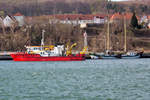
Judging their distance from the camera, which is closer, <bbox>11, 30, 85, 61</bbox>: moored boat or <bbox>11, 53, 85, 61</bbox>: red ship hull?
<bbox>11, 53, 85, 61</bbox>: red ship hull

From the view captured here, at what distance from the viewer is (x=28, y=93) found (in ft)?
98.4

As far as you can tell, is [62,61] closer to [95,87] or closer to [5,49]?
[5,49]

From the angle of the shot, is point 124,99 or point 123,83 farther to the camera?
point 123,83

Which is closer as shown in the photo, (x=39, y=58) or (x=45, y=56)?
(x=39, y=58)

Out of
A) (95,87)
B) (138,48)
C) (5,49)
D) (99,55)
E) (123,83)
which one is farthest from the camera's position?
(138,48)

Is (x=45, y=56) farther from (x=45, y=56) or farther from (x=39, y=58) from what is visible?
(x=39, y=58)

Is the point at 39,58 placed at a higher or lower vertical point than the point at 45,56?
lower

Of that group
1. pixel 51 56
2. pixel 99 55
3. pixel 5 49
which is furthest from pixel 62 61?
pixel 5 49

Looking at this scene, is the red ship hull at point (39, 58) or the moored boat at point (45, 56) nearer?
the red ship hull at point (39, 58)

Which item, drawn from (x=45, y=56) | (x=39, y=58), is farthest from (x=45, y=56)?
(x=39, y=58)

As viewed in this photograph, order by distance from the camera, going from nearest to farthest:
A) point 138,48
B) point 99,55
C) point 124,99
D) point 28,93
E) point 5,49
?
point 124,99 < point 28,93 < point 99,55 < point 5,49 < point 138,48

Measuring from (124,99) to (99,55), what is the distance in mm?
44982

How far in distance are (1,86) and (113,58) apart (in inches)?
1581

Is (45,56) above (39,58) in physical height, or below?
above
